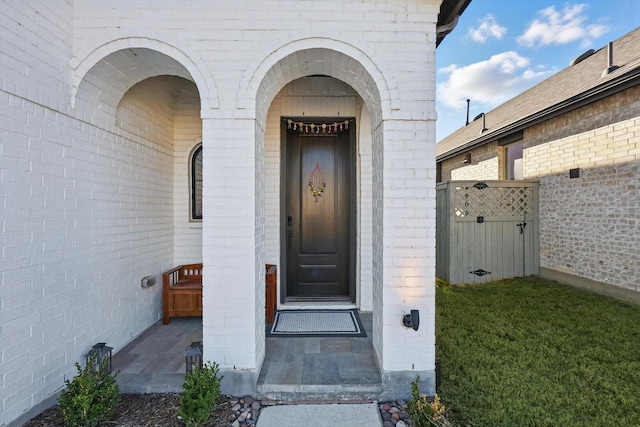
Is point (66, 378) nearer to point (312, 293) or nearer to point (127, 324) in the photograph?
point (127, 324)

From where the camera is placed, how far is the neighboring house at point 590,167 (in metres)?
4.38

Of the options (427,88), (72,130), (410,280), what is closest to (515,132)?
(427,88)

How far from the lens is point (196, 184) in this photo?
414 centimetres

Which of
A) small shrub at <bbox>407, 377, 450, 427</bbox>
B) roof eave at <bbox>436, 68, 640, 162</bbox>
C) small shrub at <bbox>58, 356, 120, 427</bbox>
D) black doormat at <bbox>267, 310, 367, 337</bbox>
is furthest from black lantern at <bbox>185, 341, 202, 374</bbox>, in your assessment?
roof eave at <bbox>436, 68, 640, 162</bbox>

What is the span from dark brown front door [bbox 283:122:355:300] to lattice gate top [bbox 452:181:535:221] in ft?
9.53

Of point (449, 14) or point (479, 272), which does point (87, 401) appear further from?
point (479, 272)

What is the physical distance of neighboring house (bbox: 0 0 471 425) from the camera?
2.04 metres

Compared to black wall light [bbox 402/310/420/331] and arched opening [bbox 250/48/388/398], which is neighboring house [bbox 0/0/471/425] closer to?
black wall light [bbox 402/310/420/331]

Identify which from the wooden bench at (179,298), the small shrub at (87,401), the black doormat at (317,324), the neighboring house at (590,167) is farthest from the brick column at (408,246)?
the neighboring house at (590,167)

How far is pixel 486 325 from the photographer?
3676 millimetres

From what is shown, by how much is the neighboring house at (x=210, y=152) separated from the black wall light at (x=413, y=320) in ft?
0.28

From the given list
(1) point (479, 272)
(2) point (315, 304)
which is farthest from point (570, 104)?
(2) point (315, 304)

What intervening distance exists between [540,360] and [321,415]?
2250mm

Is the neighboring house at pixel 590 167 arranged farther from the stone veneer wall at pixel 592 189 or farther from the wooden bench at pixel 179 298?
the wooden bench at pixel 179 298
